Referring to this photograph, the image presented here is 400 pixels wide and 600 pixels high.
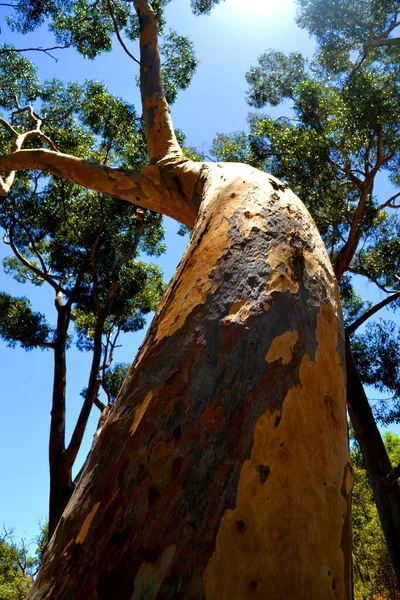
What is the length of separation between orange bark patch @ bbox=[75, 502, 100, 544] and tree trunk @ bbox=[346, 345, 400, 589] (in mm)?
5076

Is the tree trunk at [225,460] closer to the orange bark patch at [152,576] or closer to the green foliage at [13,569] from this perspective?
the orange bark patch at [152,576]

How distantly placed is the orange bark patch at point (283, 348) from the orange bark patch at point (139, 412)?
33cm

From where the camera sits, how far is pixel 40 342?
891 centimetres

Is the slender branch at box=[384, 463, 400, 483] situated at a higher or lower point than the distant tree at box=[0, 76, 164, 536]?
lower

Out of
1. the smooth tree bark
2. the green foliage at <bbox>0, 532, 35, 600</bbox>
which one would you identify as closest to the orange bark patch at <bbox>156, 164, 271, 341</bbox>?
the smooth tree bark

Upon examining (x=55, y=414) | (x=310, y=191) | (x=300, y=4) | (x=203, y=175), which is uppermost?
(x=300, y=4)

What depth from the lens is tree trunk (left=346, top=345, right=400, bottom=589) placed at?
5258 mm

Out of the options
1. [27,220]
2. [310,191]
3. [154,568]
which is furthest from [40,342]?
[154,568]

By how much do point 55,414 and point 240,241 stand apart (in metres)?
5.07

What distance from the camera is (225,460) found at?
110 centimetres

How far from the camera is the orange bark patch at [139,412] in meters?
1.24

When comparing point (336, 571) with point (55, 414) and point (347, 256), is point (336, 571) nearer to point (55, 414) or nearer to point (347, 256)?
point (55, 414)

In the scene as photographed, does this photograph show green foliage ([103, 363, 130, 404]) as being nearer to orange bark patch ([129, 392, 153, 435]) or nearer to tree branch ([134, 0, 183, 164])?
tree branch ([134, 0, 183, 164])

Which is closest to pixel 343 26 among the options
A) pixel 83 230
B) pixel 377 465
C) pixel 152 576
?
pixel 83 230
